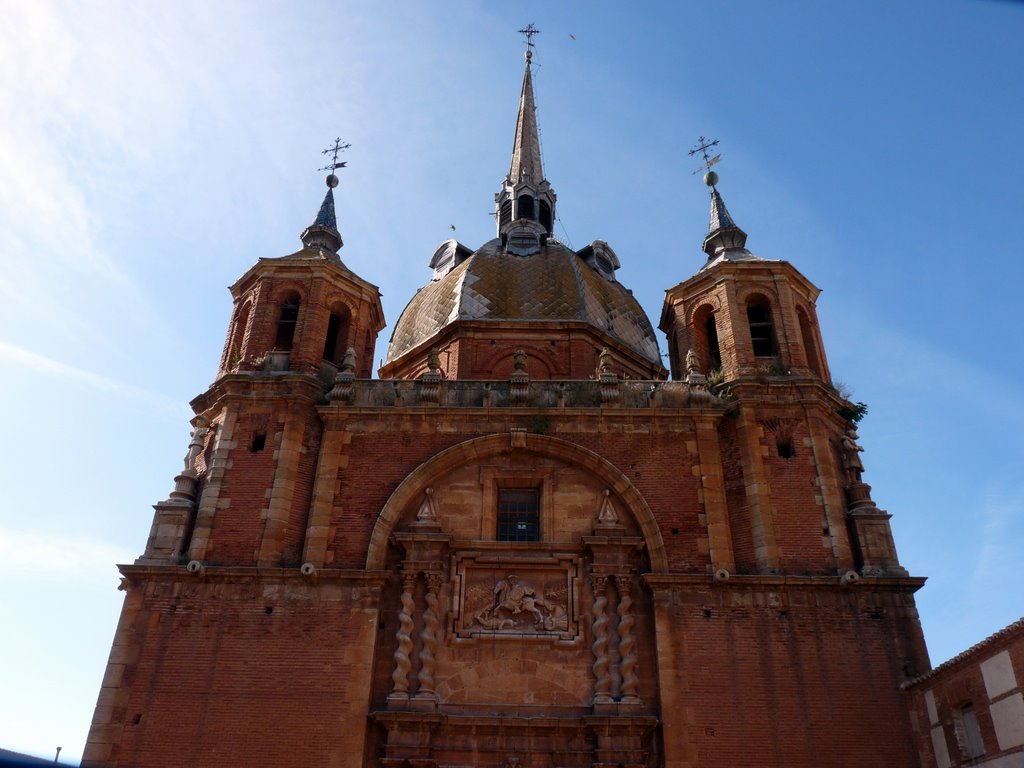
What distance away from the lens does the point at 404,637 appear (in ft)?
51.0

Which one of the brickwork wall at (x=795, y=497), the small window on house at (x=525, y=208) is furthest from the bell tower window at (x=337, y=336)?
the small window on house at (x=525, y=208)

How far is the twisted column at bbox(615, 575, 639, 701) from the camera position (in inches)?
593

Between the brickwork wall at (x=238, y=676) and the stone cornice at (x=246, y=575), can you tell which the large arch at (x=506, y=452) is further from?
the brickwork wall at (x=238, y=676)

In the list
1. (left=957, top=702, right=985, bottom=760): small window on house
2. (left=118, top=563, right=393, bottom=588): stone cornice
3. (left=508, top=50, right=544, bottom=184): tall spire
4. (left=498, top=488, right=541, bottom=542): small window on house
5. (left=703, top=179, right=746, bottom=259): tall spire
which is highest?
(left=508, top=50, right=544, bottom=184): tall spire

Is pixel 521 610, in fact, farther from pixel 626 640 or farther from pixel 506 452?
pixel 506 452

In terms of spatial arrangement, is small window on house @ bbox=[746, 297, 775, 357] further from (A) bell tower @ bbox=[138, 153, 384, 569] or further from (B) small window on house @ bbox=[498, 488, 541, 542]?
(A) bell tower @ bbox=[138, 153, 384, 569]

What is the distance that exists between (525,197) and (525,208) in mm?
460

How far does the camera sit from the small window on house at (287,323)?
67.9 ft

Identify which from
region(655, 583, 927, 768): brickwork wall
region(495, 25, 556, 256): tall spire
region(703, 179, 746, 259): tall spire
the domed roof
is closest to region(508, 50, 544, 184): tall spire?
region(495, 25, 556, 256): tall spire

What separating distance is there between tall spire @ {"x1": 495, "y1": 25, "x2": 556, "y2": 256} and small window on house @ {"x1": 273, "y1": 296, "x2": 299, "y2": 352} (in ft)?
30.3

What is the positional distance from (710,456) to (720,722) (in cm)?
517

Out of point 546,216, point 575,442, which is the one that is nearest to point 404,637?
point 575,442

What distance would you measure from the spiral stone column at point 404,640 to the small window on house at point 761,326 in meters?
9.55

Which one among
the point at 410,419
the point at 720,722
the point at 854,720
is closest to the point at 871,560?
the point at 854,720
